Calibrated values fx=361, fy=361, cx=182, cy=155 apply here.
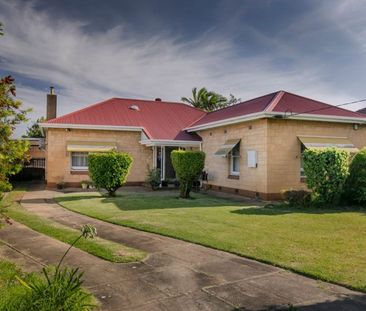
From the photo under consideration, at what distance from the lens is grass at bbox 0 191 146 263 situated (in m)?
7.33

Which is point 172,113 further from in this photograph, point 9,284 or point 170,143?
point 9,284

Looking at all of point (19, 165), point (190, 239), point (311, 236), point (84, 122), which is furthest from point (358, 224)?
point (84, 122)

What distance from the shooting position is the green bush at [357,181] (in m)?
14.9

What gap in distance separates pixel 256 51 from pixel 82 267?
11980 mm

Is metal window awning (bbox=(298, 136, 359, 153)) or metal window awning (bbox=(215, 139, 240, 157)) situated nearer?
metal window awning (bbox=(298, 136, 359, 153))

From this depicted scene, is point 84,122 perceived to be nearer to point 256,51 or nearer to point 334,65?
point 256,51

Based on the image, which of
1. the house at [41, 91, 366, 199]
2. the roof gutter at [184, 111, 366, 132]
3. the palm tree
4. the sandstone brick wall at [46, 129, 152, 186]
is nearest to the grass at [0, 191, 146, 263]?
the house at [41, 91, 366, 199]

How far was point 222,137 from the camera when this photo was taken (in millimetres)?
22312

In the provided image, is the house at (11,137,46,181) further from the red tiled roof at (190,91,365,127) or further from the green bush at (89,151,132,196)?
the red tiled roof at (190,91,365,127)

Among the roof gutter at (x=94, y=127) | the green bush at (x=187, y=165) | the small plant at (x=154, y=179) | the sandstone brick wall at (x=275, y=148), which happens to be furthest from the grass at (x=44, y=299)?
the roof gutter at (x=94, y=127)

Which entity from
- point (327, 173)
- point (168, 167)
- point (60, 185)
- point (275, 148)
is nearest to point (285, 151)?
point (275, 148)

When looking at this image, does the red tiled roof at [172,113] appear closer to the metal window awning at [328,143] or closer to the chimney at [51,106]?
the metal window awning at [328,143]

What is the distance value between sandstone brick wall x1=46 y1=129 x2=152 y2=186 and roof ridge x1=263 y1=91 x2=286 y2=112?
10.3m

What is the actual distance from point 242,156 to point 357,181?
630 centimetres
